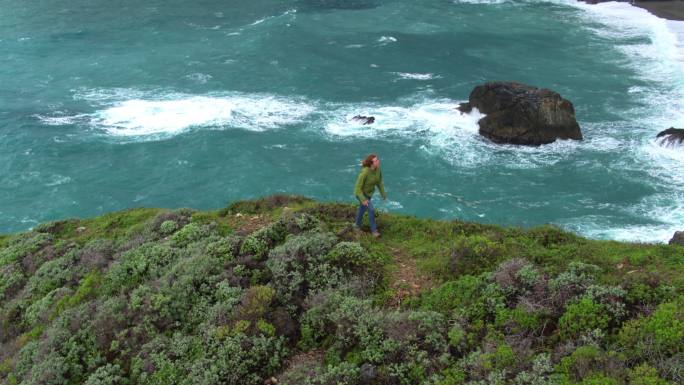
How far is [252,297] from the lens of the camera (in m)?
12.6

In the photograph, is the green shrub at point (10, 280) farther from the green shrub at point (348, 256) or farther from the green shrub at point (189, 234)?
the green shrub at point (348, 256)

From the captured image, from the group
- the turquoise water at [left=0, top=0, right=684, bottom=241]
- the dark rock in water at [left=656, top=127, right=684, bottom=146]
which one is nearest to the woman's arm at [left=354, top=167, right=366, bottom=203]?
the turquoise water at [left=0, top=0, right=684, bottom=241]

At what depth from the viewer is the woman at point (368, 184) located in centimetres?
1527

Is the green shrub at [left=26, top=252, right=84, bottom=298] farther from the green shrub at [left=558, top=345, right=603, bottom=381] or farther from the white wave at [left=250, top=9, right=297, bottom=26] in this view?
the white wave at [left=250, top=9, right=297, bottom=26]

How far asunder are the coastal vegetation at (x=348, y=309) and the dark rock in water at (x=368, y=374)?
3 cm

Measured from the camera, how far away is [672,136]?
40656 millimetres

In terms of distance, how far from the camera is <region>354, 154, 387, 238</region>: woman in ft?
50.1

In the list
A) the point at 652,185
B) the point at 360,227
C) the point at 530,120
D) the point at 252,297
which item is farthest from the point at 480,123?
the point at 252,297

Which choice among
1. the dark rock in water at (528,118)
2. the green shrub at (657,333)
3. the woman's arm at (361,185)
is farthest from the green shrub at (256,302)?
the dark rock in water at (528,118)

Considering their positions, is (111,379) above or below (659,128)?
above

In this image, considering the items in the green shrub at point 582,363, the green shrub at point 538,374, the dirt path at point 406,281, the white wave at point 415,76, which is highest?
the green shrub at point 582,363

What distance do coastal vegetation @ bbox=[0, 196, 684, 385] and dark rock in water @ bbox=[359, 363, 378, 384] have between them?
0.03 metres

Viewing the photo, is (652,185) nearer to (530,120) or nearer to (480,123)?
(530,120)

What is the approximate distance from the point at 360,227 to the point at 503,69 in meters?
43.3
